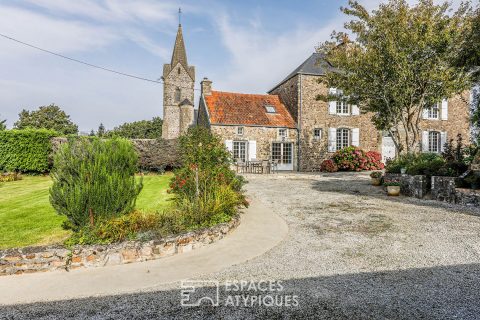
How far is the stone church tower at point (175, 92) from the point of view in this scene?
1293 inches

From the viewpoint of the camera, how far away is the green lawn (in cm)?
494

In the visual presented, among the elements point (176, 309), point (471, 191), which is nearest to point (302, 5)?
point (471, 191)

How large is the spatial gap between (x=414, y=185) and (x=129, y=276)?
30.9 feet

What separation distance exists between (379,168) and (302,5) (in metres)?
13.2

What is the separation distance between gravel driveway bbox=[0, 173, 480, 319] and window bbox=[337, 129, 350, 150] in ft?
48.6

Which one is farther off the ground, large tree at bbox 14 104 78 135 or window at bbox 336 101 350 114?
large tree at bbox 14 104 78 135

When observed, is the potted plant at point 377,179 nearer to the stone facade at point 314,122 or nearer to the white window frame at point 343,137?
the stone facade at point 314,122

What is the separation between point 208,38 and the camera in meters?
14.0

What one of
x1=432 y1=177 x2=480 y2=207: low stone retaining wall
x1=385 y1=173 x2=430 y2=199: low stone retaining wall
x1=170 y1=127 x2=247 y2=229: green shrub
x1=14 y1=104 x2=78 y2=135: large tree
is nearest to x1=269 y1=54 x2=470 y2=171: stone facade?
x1=385 y1=173 x2=430 y2=199: low stone retaining wall

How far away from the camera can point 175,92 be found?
33.7 metres

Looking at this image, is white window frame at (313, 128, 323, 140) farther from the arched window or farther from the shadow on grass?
the arched window

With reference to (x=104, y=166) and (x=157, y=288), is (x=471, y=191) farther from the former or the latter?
(x=104, y=166)

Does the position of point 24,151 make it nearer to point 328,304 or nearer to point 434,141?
point 328,304

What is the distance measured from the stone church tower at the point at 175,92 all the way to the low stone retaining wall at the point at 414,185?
988 inches
